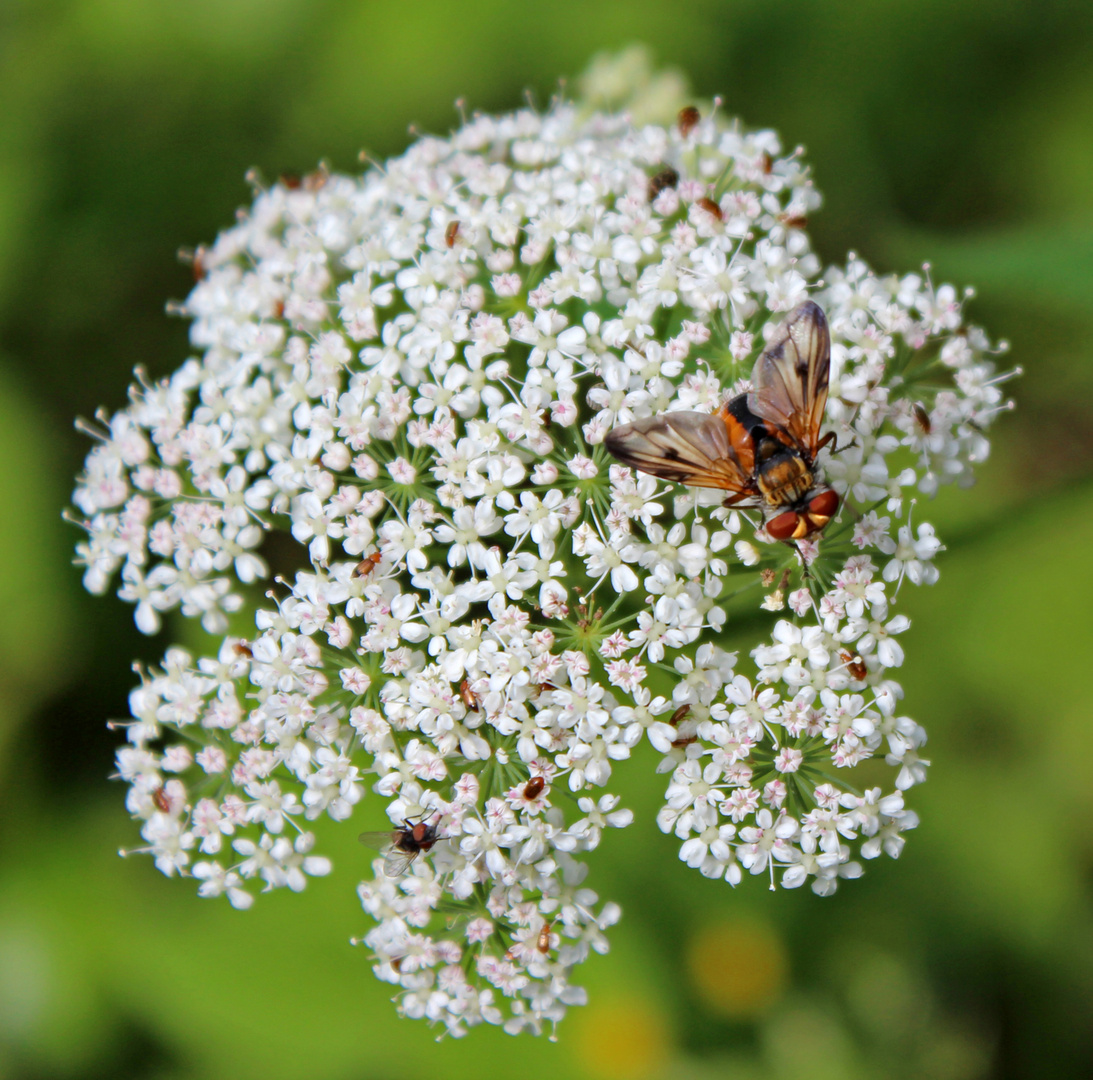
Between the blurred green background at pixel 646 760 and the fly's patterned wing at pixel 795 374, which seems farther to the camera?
the blurred green background at pixel 646 760

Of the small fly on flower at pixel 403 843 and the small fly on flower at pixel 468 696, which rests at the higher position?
the small fly on flower at pixel 468 696

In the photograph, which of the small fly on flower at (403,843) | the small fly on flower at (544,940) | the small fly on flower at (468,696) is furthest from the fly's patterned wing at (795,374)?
the small fly on flower at (544,940)

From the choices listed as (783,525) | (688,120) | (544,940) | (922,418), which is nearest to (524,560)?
(783,525)

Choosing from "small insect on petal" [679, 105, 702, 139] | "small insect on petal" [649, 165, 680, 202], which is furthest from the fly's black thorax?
"small insect on petal" [679, 105, 702, 139]

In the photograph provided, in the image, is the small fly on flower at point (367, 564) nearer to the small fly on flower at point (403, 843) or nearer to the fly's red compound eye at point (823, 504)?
the small fly on flower at point (403, 843)

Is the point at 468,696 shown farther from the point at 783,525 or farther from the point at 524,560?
the point at 783,525
